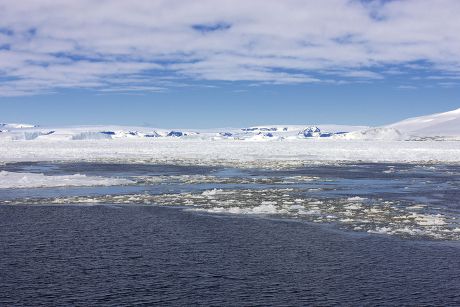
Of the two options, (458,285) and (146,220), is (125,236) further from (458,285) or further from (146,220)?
(458,285)

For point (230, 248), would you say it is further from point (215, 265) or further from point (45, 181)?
point (45, 181)

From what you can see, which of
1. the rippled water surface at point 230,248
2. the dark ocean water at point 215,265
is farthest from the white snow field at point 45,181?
the dark ocean water at point 215,265

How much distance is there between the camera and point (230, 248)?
13016 millimetres

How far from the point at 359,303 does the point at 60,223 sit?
10.2 metres

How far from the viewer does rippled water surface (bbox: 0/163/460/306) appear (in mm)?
9742

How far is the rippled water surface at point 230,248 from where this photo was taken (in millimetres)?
9742

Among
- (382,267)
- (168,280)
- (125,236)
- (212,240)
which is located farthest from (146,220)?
(382,267)

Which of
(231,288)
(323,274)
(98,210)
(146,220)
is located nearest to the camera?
(231,288)

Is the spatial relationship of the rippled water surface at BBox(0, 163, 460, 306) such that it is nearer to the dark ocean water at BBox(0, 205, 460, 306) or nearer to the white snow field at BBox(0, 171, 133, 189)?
the dark ocean water at BBox(0, 205, 460, 306)

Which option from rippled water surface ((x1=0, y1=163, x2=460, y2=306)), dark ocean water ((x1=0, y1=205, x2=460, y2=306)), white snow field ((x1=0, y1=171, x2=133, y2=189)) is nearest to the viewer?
dark ocean water ((x1=0, y1=205, x2=460, y2=306))

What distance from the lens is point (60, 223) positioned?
647 inches

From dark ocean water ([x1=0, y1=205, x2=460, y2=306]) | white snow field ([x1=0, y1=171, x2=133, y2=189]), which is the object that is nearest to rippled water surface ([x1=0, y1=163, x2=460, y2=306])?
dark ocean water ([x1=0, y1=205, x2=460, y2=306])

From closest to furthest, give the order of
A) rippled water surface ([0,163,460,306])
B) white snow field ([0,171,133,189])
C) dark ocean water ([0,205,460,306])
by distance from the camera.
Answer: dark ocean water ([0,205,460,306])
rippled water surface ([0,163,460,306])
white snow field ([0,171,133,189])

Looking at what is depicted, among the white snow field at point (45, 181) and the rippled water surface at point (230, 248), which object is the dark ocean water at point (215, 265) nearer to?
the rippled water surface at point (230, 248)
